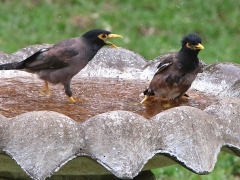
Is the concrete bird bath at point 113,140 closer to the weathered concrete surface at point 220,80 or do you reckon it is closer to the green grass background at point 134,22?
the weathered concrete surface at point 220,80

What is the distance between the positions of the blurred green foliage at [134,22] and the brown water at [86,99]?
4785mm

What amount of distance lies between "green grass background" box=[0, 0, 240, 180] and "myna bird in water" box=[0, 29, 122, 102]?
5.23 metres

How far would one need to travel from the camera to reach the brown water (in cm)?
444

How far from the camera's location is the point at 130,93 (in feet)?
16.7

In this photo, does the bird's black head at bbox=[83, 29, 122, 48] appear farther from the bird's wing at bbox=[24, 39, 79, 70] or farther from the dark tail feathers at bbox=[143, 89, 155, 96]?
the dark tail feathers at bbox=[143, 89, 155, 96]

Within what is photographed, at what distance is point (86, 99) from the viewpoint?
4938 millimetres

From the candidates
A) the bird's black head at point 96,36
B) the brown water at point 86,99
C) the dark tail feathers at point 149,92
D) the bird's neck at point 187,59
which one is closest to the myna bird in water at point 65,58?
the bird's black head at point 96,36

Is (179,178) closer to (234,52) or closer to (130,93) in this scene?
(130,93)

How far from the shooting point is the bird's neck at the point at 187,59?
479 cm

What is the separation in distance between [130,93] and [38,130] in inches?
74.0

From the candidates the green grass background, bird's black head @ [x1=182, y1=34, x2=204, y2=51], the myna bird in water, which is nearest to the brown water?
the myna bird in water

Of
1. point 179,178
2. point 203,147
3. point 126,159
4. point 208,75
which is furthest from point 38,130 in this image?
point 179,178

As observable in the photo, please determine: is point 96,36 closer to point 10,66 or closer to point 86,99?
point 86,99

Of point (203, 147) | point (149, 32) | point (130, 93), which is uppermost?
point (203, 147)
